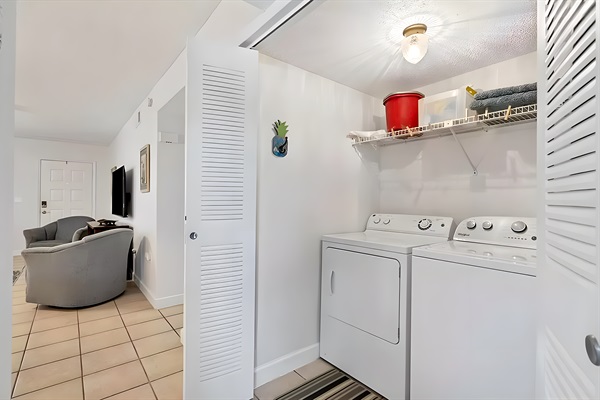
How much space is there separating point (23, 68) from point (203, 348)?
3286mm

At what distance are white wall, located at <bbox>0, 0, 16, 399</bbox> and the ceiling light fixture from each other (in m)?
1.58

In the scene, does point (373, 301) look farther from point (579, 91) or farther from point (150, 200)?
point (150, 200)

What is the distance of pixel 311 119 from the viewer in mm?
2059

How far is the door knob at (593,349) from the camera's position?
1.55 ft

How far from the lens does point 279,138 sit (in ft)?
6.06

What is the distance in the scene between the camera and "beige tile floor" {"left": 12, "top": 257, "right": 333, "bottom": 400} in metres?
1.70

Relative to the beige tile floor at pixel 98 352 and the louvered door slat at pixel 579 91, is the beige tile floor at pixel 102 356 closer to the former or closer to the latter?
the beige tile floor at pixel 98 352

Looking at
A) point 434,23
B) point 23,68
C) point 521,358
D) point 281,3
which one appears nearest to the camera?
point 521,358

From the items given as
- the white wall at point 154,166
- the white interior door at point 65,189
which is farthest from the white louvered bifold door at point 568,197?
the white interior door at point 65,189

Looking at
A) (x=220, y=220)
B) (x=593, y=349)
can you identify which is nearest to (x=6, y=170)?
(x=220, y=220)

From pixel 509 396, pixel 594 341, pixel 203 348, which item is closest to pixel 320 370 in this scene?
pixel 203 348

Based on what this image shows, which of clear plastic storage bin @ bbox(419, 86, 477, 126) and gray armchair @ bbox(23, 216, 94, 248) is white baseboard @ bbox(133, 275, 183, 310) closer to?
gray armchair @ bbox(23, 216, 94, 248)

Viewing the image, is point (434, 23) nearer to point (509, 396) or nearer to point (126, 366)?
point (509, 396)

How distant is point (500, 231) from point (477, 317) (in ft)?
2.03
